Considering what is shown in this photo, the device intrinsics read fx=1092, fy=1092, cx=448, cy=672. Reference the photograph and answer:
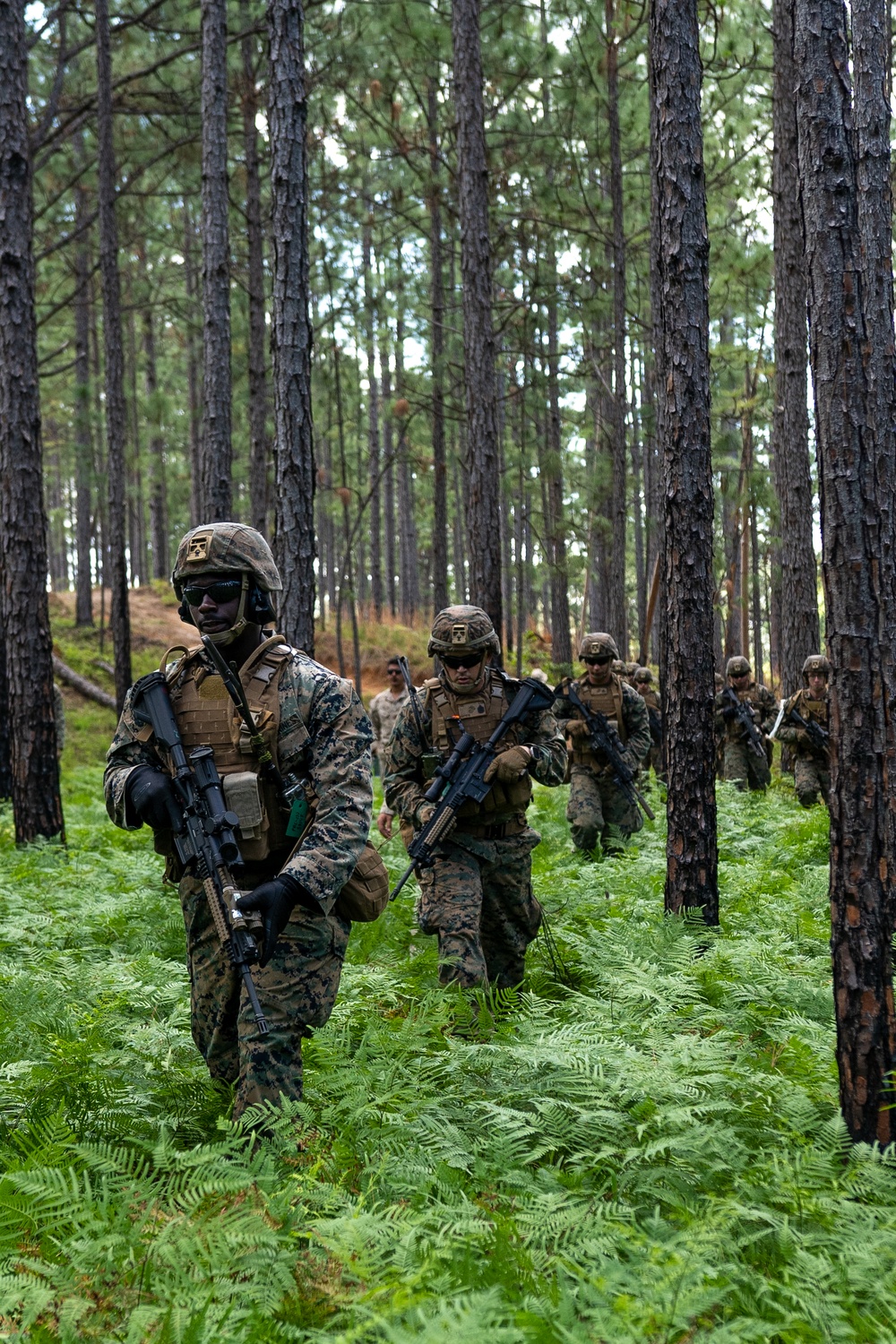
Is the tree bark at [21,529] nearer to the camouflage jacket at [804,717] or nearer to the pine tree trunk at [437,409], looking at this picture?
the camouflage jacket at [804,717]

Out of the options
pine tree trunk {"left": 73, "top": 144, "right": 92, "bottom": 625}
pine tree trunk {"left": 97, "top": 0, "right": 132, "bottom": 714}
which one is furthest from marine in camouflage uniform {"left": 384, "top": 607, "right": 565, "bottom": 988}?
pine tree trunk {"left": 73, "top": 144, "right": 92, "bottom": 625}

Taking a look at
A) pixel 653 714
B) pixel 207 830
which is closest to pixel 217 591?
pixel 207 830

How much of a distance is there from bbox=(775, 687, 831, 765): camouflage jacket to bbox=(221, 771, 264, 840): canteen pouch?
9458 millimetres

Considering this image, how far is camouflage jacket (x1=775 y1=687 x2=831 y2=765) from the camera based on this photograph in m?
12.2

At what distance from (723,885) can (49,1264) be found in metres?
5.89

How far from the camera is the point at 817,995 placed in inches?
199

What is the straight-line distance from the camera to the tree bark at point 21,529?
30.6ft

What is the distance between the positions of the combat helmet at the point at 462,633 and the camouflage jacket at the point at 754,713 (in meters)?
9.16

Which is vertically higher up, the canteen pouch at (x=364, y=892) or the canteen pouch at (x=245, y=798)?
the canteen pouch at (x=245, y=798)

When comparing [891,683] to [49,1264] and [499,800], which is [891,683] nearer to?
[499,800]

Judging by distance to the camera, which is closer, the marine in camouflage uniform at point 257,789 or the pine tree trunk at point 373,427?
the marine in camouflage uniform at point 257,789

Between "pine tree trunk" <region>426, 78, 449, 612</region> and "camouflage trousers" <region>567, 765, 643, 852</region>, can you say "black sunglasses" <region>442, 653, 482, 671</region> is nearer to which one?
"camouflage trousers" <region>567, 765, 643, 852</region>

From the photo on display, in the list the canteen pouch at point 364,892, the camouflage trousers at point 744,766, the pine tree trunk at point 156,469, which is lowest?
the camouflage trousers at point 744,766

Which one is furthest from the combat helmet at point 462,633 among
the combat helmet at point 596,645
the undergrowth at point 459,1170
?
the combat helmet at point 596,645
